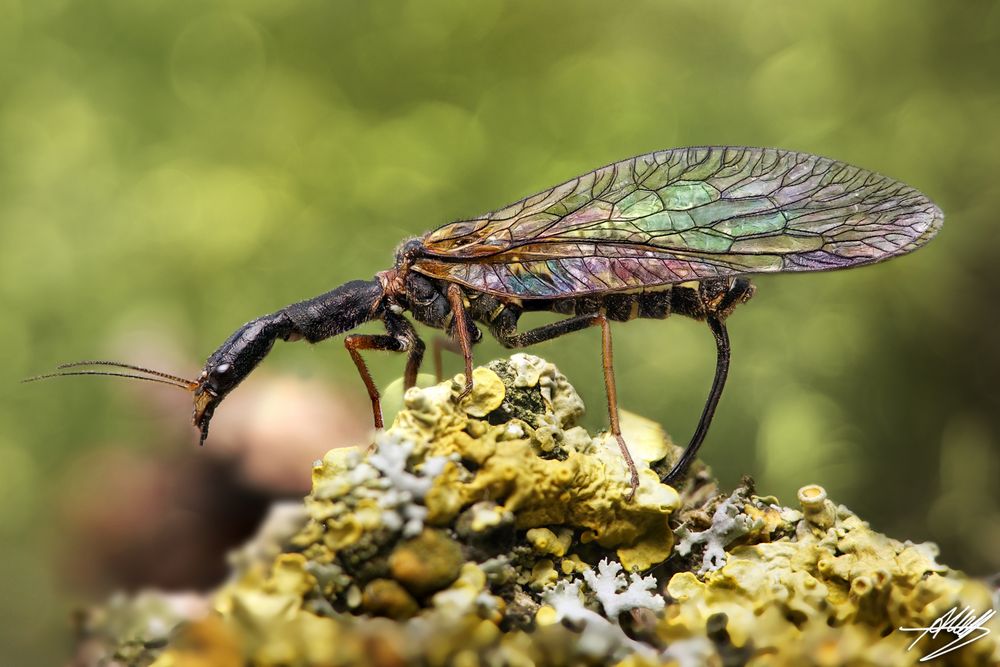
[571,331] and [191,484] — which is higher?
[571,331]

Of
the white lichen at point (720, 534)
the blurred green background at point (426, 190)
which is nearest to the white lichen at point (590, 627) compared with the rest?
the white lichen at point (720, 534)

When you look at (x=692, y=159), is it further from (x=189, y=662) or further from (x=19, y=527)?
(x=19, y=527)

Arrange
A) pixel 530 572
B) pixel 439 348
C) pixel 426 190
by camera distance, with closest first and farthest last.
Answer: pixel 530 572 < pixel 439 348 < pixel 426 190

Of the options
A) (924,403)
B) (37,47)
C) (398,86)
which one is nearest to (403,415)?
(398,86)

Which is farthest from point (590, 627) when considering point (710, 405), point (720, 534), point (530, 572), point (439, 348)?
point (439, 348)
